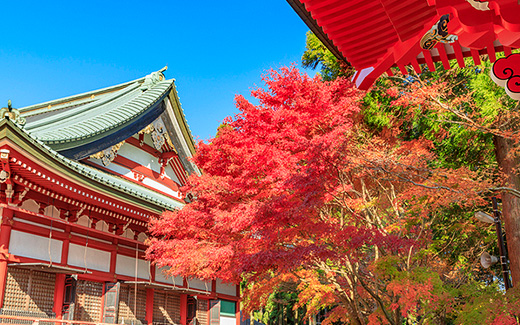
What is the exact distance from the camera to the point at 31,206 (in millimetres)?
9711

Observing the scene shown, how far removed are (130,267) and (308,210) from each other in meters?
5.67

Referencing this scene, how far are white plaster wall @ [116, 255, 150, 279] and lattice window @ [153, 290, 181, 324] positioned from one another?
2.93ft

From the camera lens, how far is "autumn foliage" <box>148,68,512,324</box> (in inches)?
377

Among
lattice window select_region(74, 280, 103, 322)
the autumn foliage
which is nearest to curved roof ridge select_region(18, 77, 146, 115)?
the autumn foliage

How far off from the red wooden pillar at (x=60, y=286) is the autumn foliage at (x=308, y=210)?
7.67 ft

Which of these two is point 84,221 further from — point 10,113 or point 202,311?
point 202,311

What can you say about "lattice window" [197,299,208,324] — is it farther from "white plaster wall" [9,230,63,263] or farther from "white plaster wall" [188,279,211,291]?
"white plaster wall" [9,230,63,263]

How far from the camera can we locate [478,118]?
1100cm

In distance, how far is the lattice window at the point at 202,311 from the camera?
50.3 ft

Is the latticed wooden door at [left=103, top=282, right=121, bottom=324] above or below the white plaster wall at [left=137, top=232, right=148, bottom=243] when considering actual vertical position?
below

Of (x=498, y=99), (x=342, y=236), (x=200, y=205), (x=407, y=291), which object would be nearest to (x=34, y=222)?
(x=200, y=205)

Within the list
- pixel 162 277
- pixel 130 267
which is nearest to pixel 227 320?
pixel 162 277

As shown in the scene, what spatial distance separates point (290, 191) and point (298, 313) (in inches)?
1014

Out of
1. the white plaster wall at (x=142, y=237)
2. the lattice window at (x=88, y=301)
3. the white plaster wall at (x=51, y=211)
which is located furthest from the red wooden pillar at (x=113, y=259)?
the white plaster wall at (x=51, y=211)
